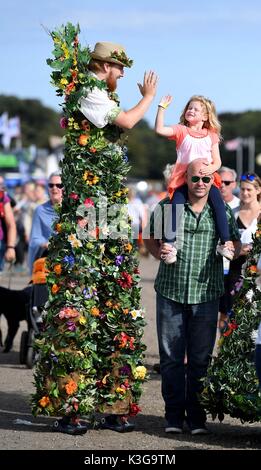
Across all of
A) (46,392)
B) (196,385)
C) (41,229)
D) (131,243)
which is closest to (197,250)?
(131,243)

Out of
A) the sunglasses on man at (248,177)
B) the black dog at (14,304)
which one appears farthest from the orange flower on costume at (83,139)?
the black dog at (14,304)

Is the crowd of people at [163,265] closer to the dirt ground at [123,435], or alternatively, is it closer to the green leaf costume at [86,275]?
the green leaf costume at [86,275]

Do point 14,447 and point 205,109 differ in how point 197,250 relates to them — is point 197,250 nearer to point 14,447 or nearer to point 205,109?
point 205,109

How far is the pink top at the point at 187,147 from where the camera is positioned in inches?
329

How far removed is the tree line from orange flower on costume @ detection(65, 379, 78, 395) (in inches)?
6008

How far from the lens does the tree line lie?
545 ft

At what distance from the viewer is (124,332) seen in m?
8.07

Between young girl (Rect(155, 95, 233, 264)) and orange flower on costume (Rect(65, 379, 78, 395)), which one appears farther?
young girl (Rect(155, 95, 233, 264))

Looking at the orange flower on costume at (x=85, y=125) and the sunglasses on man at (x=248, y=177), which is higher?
the orange flower on costume at (x=85, y=125)

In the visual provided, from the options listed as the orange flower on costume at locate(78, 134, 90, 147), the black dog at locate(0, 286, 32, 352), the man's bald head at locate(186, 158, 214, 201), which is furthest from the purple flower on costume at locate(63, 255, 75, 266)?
the black dog at locate(0, 286, 32, 352)

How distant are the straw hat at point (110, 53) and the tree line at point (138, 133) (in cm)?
15226

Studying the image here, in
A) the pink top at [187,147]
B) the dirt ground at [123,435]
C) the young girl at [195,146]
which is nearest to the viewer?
the dirt ground at [123,435]

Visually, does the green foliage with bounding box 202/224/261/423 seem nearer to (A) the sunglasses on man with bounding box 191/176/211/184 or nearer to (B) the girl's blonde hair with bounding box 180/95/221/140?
(A) the sunglasses on man with bounding box 191/176/211/184
